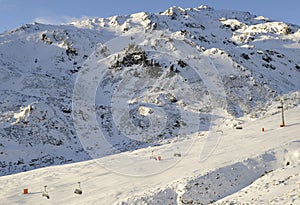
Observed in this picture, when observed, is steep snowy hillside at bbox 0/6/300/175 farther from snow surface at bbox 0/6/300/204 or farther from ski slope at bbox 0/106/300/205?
ski slope at bbox 0/106/300/205

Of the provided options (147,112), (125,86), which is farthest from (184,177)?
(125,86)

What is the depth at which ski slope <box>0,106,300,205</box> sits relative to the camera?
16.0 metres

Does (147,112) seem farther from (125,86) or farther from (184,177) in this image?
(184,177)

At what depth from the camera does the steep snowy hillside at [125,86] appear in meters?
36.4

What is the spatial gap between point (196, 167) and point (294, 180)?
6851 millimetres

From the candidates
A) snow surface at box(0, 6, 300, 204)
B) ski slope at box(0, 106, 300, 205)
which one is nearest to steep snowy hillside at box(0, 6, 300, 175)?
snow surface at box(0, 6, 300, 204)

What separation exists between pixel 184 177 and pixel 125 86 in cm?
3701

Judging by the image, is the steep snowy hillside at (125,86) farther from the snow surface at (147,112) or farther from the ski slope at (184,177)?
the ski slope at (184,177)

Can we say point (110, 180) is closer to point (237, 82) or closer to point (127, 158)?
point (127, 158)

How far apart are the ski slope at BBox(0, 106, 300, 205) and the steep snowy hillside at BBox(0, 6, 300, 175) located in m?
9.13

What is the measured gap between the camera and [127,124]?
4103 centimetres

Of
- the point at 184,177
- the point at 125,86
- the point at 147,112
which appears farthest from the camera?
the point at 125,86

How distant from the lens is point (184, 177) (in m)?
18.1

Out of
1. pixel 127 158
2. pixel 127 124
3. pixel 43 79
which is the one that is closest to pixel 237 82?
pixel 127 124
